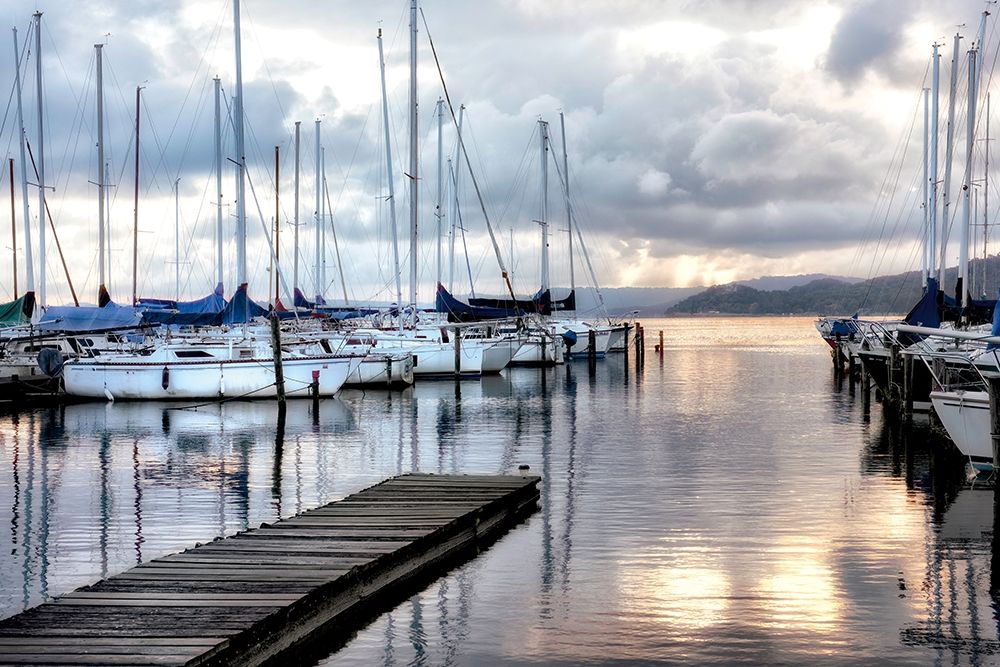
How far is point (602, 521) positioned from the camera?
18.9 meters

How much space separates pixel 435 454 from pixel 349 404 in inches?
604

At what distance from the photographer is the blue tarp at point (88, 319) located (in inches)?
1959

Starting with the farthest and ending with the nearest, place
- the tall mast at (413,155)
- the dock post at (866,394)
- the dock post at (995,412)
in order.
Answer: the tall mast at (413,155) → the dock post at (866,394) → the dock post at (995,412)

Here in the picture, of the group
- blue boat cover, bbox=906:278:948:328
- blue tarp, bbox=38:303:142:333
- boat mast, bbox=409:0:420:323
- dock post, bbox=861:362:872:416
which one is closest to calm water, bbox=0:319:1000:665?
dock post, bbox=861:362:872:416

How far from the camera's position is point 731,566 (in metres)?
15.4

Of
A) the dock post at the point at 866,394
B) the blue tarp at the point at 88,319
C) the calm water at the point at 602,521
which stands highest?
the blue tarp at the point at 88,319

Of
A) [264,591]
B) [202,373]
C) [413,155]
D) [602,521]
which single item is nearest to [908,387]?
[602,521]

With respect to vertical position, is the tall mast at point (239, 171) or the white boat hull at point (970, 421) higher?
the tall mast at point (239, 171)

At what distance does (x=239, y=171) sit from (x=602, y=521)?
2928 cm

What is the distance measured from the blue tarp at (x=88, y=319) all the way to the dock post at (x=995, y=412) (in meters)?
36.4

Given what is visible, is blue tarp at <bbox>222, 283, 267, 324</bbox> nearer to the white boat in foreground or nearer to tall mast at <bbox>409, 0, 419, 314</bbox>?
the white boat in foreground

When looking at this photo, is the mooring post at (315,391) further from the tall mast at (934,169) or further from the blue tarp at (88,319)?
the tall mast at (934,169)

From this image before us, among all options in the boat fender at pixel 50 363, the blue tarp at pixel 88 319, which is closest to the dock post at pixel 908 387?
the boat fender at pixel 50 363

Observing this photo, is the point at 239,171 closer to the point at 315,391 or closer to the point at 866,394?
the point at 315,391
